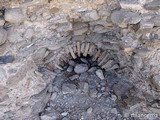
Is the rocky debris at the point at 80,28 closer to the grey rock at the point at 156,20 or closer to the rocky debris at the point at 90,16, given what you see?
the rocky debris at the point at 90,16

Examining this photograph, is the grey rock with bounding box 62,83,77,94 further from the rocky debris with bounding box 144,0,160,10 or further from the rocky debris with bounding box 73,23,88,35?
the rocky debris with bounding box 144,0,160,10

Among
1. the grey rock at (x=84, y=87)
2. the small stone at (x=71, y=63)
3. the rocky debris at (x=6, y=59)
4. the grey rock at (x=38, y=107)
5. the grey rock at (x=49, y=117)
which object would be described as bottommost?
the grey rock at (x=49, y=117)

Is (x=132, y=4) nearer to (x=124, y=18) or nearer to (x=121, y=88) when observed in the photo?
(x=124, y=18)

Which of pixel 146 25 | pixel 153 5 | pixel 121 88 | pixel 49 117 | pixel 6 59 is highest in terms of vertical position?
pixel 153 5

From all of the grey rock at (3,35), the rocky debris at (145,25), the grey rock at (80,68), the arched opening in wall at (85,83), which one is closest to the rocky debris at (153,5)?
the rocky debris at (145,25)

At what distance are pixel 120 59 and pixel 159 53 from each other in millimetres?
414

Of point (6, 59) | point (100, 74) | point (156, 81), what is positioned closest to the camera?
point (6, 59)

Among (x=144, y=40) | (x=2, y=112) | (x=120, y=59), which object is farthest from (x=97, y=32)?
(x=2, y=112)

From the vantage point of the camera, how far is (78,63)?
258 cm

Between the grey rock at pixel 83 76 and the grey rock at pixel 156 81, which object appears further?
the grey rock at pixel 83 76

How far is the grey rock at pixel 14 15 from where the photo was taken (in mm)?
1911

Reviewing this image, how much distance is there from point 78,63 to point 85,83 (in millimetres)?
233

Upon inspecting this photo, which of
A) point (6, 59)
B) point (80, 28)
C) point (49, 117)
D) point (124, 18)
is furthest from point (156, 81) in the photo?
point (6, 59)

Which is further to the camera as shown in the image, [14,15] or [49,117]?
[49,117]
